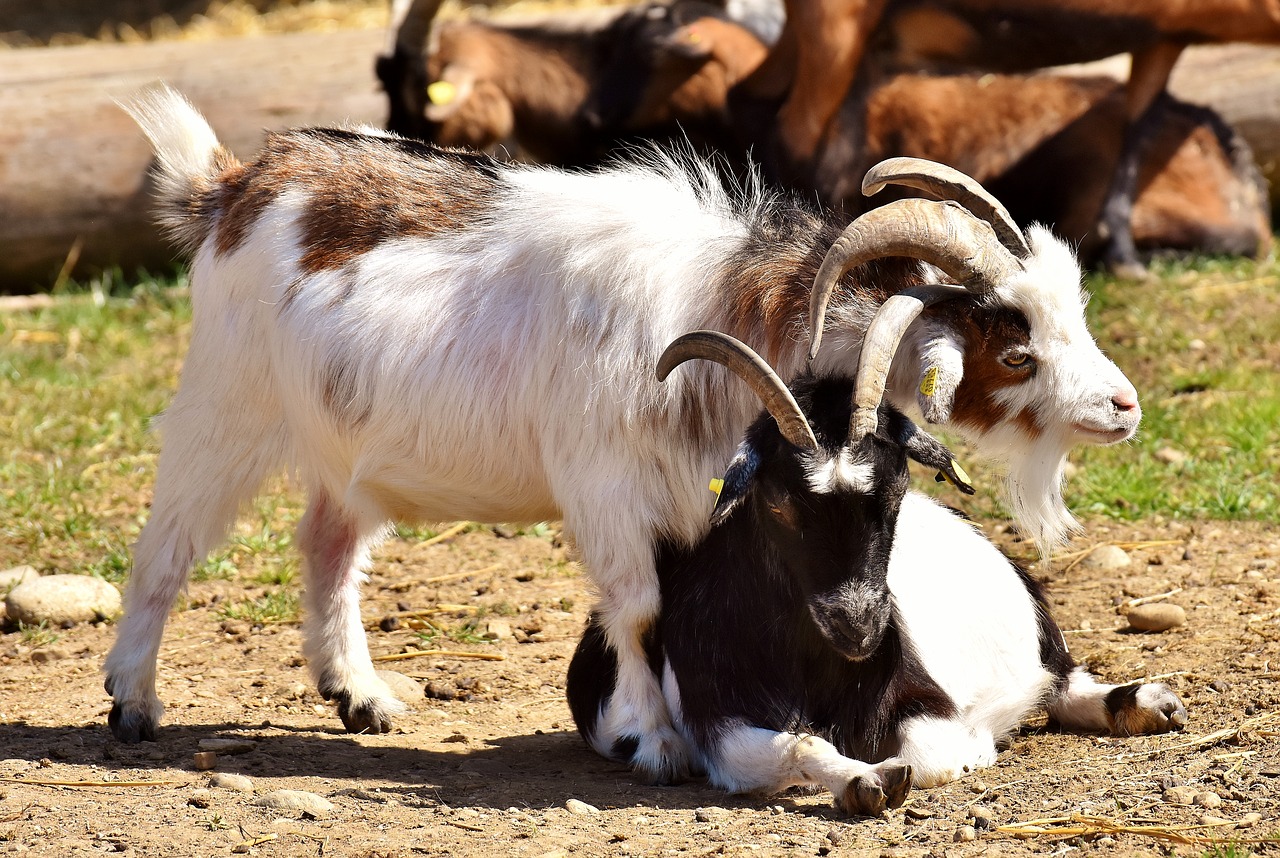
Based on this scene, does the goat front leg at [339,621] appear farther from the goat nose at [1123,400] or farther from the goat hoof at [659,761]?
the goat nose at [1123,400]

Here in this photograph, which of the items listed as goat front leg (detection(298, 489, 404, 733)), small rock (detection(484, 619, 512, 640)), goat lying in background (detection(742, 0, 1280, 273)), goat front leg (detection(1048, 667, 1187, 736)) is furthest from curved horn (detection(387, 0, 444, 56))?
goat front leg (detection(1048, 667, 1187, 736))

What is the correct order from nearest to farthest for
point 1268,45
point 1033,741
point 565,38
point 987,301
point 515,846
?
point 515,846, point 987,301, point 1033,741, point 1268,45, point 565,38

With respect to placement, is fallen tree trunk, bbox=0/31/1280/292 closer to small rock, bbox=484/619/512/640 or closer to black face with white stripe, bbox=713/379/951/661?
small rock, bbox=484/619/512/640

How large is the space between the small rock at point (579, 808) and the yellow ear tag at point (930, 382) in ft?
3.92

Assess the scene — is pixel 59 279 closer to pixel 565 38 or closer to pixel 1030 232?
pixel 565 38

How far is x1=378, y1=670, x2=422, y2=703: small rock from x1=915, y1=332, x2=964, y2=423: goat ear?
1.81 meters

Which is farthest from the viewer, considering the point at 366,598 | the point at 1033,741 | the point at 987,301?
the point at 366,598

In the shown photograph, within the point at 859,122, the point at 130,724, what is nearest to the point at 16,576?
the point at 130,724

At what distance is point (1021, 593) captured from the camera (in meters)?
3.95

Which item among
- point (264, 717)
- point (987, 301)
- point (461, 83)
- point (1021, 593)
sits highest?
point (461, 83)

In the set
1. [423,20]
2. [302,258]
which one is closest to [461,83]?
[423,20]

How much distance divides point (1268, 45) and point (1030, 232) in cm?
464

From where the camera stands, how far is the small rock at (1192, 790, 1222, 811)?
308cm

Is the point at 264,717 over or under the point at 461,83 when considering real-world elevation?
under
